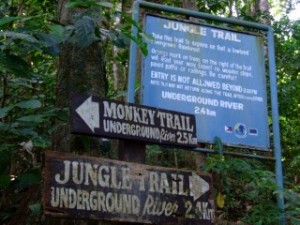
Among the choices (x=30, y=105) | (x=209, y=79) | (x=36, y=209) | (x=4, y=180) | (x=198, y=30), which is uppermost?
(x=198, y=30)

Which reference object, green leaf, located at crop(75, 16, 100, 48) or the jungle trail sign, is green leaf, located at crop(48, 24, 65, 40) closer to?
green leaf, located at crop(75, 16, 100, 48)

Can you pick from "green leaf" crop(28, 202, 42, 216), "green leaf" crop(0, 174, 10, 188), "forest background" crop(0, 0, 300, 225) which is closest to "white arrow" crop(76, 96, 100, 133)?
"forest background" crop(0, 0, 300, 225)

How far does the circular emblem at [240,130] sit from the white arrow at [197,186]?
1.40m

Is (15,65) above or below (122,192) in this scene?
above

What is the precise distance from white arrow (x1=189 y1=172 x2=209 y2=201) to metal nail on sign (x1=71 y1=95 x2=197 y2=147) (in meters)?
0.21

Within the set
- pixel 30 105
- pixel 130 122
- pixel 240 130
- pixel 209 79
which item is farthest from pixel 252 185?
pixel 30 105

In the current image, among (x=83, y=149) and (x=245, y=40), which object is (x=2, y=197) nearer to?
(x=83, y=149)

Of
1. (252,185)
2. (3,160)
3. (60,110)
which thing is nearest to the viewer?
(3,160)

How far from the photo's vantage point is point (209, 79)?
412 centimetres

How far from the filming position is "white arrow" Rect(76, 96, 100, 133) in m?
2.55

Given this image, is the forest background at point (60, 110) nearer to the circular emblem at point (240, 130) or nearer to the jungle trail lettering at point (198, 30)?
the circular emblem at point (240, 130)

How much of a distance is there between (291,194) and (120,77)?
16.2 ft

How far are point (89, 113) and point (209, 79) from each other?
5.82ft

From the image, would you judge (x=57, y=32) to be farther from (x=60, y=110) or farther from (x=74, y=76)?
(x=74, y=76)
